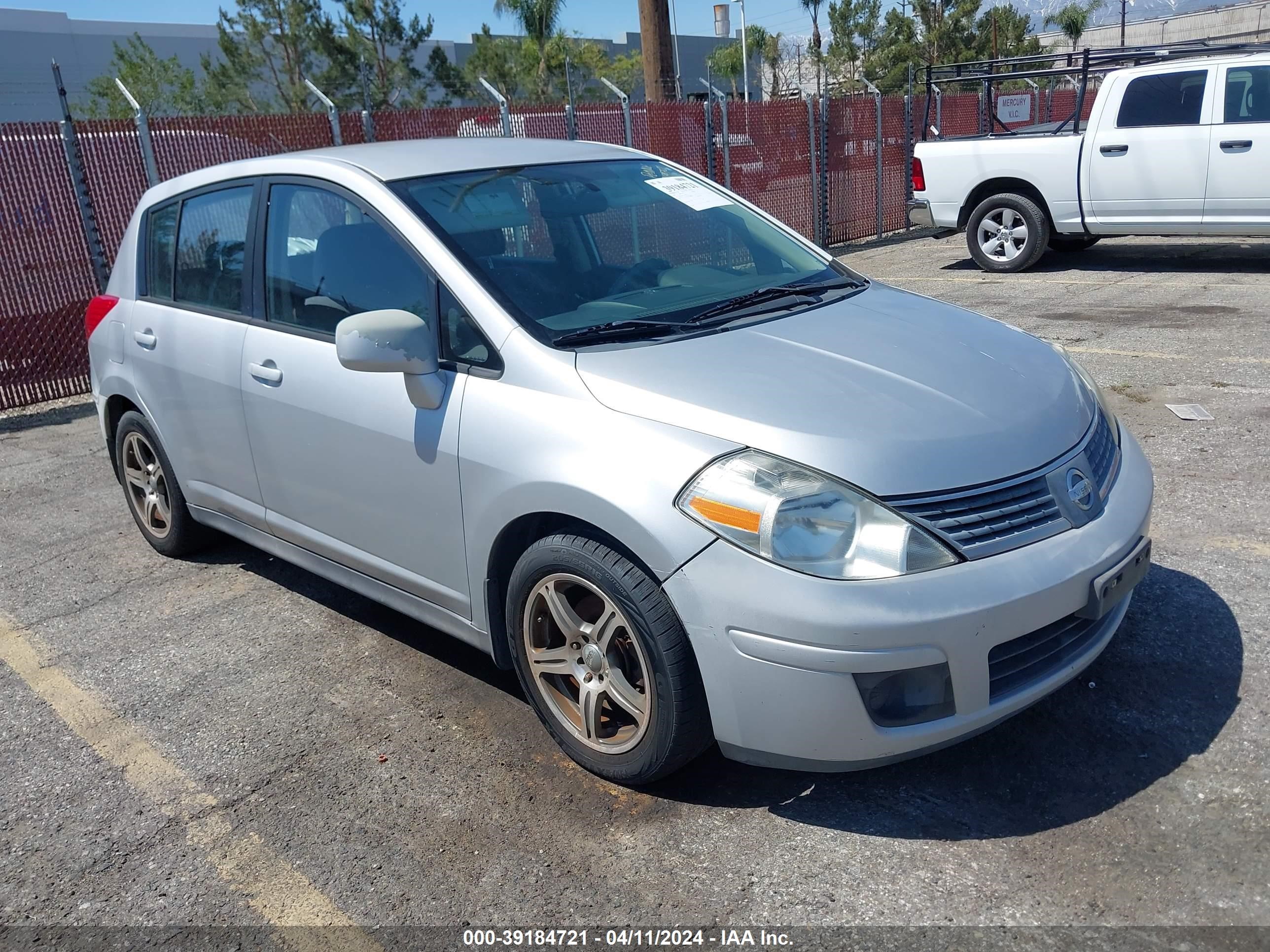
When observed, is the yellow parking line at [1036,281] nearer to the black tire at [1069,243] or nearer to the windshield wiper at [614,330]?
the black tire at [1069,243]

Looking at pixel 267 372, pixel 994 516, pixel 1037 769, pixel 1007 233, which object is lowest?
pixel 1037 769

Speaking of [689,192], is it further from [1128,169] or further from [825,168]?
[825,168]

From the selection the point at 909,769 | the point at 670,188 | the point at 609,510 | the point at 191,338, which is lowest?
the point at 909,769

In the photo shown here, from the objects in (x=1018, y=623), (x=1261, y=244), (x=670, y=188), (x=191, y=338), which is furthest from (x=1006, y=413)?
(x=1261, y=244)

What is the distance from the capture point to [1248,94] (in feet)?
31.6

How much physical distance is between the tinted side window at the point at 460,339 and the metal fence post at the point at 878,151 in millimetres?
13257

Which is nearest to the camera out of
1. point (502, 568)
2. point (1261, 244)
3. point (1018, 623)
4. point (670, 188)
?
point (1018, 623)

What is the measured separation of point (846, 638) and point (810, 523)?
28 centimetres

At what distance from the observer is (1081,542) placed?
2.72 metres

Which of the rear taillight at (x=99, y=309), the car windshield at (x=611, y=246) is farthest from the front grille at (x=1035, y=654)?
the rear taillight at (x=99, y=309)

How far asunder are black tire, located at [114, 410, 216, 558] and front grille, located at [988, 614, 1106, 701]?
3.46 m

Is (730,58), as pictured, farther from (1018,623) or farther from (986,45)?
(1018,623)

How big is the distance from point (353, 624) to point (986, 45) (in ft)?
151

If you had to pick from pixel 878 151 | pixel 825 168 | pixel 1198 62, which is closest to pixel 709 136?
pixel 825 168
